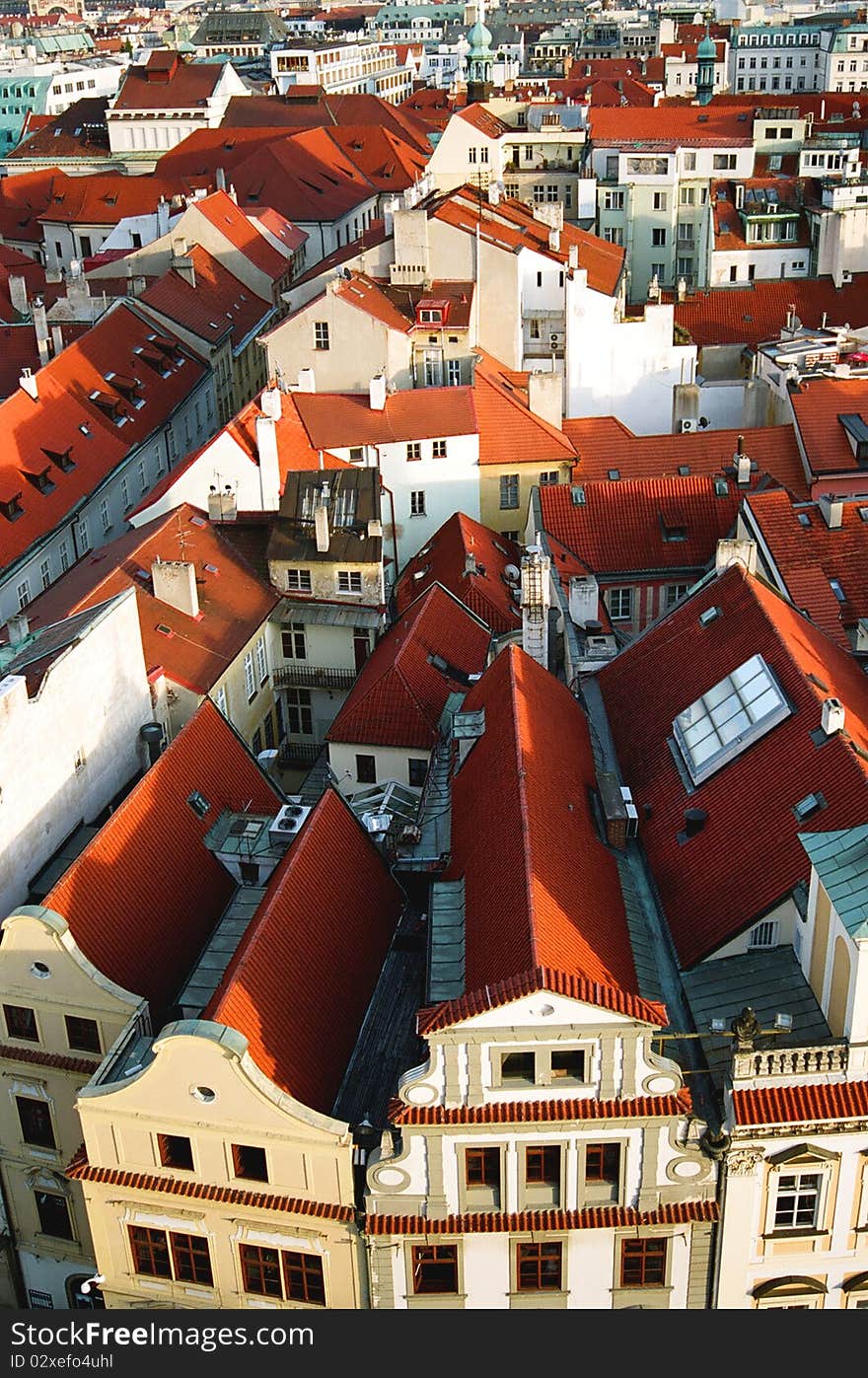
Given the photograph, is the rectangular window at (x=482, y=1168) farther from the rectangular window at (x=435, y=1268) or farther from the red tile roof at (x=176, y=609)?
the red tile roof at (x=176, y=609)

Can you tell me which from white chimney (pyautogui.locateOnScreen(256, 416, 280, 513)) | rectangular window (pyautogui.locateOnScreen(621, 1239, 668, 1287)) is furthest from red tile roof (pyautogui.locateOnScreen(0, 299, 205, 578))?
rectangular window (pyautogui.locateOnScreen(621, 1239, 668, 1287))

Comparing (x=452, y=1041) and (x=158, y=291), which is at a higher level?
(x=158, y=291)

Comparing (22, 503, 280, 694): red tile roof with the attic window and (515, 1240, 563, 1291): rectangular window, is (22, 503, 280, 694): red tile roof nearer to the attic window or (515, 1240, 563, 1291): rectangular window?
the attic window

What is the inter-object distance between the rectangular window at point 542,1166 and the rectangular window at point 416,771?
23.6 m

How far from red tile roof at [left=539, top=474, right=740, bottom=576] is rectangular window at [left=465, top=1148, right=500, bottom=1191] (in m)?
35.4

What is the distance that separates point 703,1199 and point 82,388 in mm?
68830

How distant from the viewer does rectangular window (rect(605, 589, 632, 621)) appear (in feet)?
216

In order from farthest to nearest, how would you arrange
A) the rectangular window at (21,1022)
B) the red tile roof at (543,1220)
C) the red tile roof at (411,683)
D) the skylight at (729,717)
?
the red tile roof at (411,683), the skylight at (729,717), the rectangular window at (21,1022), the red tile roof at (543,1220)

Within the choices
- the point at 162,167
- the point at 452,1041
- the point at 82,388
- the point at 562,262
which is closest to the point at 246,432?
the point at 82,388

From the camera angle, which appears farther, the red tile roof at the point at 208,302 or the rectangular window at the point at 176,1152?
the red tile roof at the point at 208,302

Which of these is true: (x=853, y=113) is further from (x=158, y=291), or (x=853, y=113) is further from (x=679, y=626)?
(x=679, y=626)

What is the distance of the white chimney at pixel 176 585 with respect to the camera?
5994 centimetres

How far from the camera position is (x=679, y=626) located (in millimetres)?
49812

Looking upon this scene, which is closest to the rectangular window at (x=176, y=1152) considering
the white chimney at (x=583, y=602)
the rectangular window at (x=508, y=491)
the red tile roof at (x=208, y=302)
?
the white chimney at (x=583, y=602)
